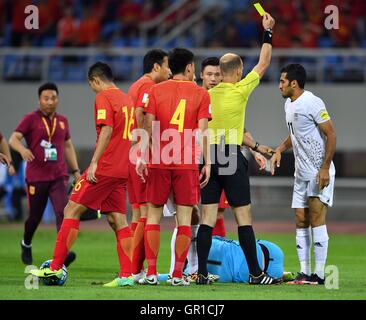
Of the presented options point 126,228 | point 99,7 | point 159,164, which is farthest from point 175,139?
point 99,7

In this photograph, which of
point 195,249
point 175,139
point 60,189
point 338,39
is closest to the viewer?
point 175,139

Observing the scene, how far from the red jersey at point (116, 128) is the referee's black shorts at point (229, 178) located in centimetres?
93

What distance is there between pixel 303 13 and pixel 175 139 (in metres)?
15.1

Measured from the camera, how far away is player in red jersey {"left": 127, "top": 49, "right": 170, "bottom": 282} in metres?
11.5

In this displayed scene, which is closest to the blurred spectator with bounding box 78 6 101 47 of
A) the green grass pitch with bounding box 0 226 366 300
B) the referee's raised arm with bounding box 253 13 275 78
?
the green grass pitch with bounding box 0 226 366 300

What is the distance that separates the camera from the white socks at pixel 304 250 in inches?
467

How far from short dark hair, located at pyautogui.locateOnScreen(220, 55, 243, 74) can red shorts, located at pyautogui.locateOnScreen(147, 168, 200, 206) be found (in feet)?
4.08

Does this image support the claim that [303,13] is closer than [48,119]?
No

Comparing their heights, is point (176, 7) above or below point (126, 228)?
above

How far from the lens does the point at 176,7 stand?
1035 inches

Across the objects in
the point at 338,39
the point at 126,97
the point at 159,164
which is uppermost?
the point at 338,39

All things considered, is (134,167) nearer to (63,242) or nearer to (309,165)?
(63,242)

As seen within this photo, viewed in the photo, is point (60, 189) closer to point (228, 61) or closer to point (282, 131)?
point (228, 61)

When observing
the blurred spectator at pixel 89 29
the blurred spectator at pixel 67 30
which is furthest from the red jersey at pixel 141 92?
the blurred spectator at pixel 89 29
